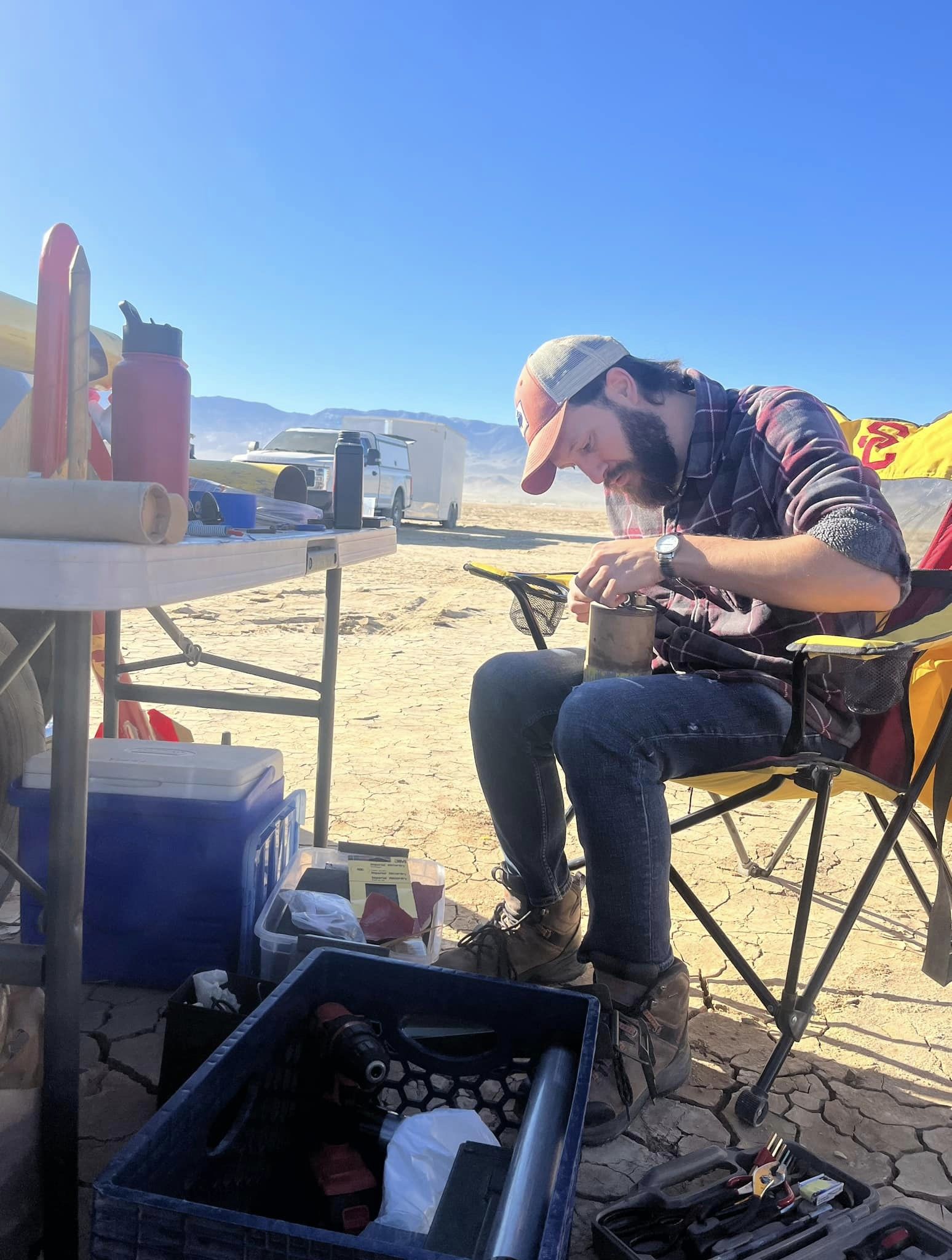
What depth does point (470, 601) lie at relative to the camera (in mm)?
8508

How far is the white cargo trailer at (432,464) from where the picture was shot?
19797mm

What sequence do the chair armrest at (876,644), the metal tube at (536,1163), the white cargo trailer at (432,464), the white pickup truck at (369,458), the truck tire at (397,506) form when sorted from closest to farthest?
the metal tube at (536,1163) → the chair armrest at (876,644) → the white pickup truck at (369,458) → the truck tire at (397,506) → the white cargo trailer at (432,464)

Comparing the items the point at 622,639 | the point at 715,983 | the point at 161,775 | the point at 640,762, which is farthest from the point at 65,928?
the point at 715,983

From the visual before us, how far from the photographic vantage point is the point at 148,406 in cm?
112

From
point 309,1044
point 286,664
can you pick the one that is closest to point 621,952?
point 309,1044

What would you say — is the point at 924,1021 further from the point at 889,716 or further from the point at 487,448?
the point at 487,448

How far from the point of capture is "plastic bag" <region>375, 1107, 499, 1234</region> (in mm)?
972

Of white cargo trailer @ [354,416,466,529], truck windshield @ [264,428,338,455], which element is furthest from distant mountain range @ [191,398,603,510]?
truck windshield @ [264,428,338,455]

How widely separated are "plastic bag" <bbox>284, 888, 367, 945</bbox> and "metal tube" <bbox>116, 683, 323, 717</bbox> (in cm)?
76

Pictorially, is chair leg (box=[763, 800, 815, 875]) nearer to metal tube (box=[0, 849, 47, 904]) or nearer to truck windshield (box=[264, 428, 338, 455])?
metal tube (box=[0, 849, 47, 904])

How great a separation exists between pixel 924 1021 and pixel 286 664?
154 inches

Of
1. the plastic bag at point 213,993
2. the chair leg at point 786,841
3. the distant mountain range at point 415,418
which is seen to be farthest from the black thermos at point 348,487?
the distant mountain range at point 415,418

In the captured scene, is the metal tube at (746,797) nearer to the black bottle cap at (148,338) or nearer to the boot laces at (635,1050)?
the boot laces at (635,1050)

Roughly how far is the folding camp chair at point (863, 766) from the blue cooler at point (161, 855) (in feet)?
2.61
